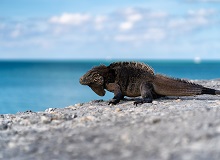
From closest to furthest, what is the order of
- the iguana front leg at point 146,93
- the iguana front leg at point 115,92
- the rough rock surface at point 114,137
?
the rough rock surface at point 114,137 < the iguana front leg at point 146,93 < the iguana front leg at point 115,92

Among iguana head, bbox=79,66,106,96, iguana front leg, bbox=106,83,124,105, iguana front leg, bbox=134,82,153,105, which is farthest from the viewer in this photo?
iguana head, bbox=79,66,106,96

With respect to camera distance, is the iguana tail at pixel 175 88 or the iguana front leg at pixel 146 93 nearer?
the iguana front leg at pixel 146 93

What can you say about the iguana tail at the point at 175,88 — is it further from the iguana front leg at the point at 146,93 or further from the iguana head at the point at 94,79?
the iguana head at the point at 94,79

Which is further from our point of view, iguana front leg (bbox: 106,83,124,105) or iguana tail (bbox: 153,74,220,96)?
iguana tail (bbox: 153,74,220,96)

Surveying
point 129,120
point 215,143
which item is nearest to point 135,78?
point 129,120

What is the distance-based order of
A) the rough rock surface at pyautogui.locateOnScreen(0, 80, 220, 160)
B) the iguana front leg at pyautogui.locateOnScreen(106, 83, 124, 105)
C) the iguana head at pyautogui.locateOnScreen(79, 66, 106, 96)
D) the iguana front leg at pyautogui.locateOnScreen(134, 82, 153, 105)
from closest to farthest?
the rough rock surface at pyautogui.locateOnScreen(0, 80, 220, 160), the iguana front leg at pyautogui.locateOnScreen(134, 82, 153, 105), the iguana front leg at pyautogui.locateOnScreen(106, 83, 124, 105), the iguana head at pyautogui.locateOnScreen(79, 66, 106, 96)

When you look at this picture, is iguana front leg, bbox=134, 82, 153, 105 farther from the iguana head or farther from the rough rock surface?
the rough rock surface

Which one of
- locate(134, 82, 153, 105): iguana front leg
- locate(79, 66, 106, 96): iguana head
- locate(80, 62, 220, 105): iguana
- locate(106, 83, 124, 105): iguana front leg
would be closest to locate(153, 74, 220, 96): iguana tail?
locate(80, 62, 220, 105): iguana

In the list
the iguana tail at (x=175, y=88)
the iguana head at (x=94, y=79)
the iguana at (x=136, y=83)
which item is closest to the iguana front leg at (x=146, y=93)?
the iguana at (x=136, y=83)
